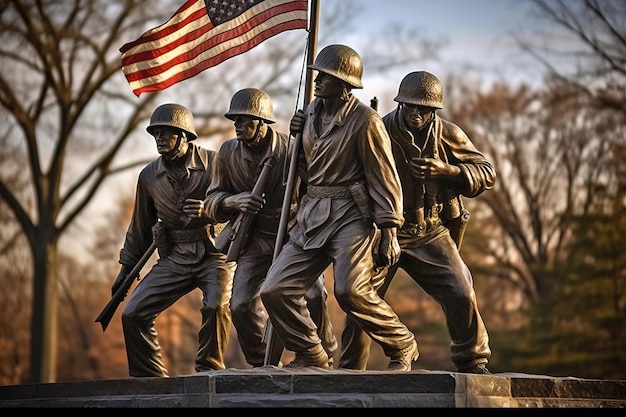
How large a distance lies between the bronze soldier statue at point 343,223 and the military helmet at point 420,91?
19.7 inches

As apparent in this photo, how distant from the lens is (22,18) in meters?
31.2

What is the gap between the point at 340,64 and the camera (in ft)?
45.6

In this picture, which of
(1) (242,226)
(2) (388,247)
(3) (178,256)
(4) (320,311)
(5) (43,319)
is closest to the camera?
(2) (388,247)

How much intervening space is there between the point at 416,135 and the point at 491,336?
2231cm

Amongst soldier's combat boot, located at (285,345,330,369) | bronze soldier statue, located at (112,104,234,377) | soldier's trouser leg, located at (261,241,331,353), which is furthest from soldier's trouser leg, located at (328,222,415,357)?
bronze soldier statue, located at (112,104,234,377)

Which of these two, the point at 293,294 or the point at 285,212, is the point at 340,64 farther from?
the point at 293,294

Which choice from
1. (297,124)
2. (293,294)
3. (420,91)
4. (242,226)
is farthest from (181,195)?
(420,91)

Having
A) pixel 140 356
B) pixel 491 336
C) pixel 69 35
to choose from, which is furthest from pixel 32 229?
pixel 140 356

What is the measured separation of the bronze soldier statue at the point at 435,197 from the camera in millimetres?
14383

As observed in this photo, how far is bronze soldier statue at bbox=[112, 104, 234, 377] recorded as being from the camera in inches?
622

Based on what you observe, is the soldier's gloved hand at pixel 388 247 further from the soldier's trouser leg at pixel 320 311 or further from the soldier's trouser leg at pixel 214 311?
the soldier's trouser leg at pixel 214 311

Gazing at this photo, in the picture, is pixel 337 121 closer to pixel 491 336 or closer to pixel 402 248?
pixel 402 248

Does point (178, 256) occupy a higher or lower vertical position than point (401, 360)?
higher

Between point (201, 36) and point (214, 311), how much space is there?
2991 mm
